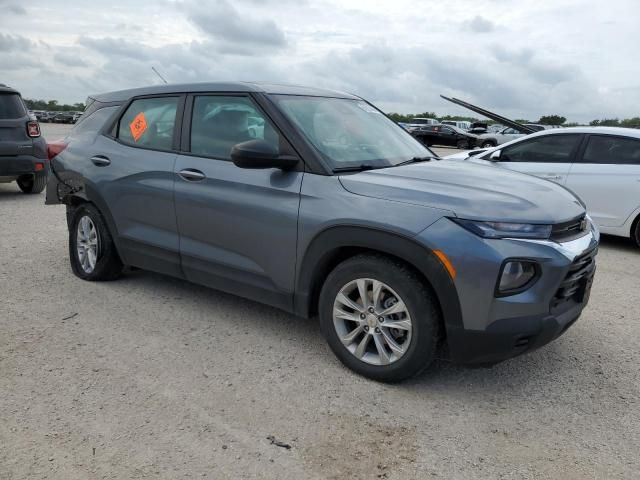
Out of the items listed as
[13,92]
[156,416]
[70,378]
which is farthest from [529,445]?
[13,92]

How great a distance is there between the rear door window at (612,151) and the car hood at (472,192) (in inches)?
152

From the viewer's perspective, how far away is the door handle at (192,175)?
395 cm

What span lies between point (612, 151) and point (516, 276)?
5106 millimetres

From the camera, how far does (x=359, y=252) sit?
133 inches

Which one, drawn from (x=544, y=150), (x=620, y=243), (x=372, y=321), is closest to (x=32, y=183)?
(x=544, y=150)

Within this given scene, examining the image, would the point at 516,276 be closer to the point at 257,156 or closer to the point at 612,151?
the point at 257,156

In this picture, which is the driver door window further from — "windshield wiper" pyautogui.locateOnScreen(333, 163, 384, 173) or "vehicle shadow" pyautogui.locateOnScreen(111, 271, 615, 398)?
"vehicle shadow" pyautogui.locateOnScreen(111, 271, 615, 398)

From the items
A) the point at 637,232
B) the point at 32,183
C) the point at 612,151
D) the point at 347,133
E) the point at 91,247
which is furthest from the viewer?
the point at 32,183

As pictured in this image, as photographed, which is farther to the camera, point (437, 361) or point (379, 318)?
point (437, 361)

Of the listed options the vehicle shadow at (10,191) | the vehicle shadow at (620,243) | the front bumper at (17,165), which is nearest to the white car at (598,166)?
the vehicle shadow at (620,243)

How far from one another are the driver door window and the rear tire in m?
6.88

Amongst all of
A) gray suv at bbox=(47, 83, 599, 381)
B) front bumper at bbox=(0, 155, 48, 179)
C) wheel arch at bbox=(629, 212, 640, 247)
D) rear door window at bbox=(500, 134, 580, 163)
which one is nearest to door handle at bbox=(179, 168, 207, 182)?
gray suv at bbox=(47, 83, 599, 381)

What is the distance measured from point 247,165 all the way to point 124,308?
69.8 inches

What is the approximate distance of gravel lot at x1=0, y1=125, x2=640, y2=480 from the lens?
8.51ft
